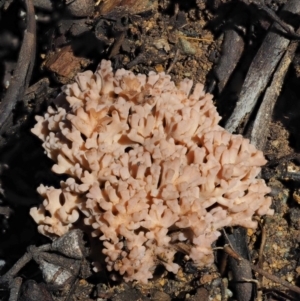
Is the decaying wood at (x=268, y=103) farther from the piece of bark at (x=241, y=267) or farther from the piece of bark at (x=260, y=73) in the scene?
the piece of bark at (x=241, y=267)

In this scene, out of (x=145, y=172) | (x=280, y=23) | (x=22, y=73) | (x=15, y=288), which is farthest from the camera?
(x=22, y=73)

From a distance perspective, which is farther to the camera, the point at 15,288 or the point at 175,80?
the point at 175,80

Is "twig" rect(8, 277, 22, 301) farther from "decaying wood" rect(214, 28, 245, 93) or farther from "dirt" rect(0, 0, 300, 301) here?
"decaying wood" rect(214, 28, 245, 93)

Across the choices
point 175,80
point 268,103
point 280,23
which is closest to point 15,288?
point 175,80

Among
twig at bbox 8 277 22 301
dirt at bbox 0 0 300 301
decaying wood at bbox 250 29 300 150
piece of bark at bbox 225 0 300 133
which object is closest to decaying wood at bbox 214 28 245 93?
dirt at bbox 0 0 300 301

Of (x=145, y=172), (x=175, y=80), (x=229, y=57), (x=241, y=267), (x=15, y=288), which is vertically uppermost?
(x=229, y=57)

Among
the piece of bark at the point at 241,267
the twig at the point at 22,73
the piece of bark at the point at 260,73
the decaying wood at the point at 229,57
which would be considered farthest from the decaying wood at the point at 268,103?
the twig at the point at 22,73

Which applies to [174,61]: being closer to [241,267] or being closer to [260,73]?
[260,73]
